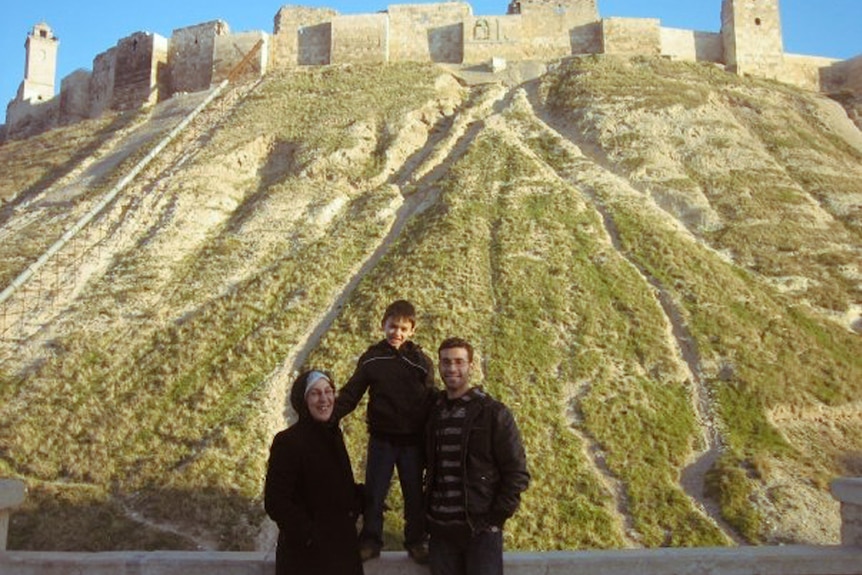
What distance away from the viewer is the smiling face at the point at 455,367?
5.58 meters

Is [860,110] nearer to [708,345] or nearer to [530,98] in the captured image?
[530,98]

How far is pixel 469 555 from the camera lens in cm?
534

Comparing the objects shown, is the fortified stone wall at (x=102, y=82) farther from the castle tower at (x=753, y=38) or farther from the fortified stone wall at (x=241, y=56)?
the castle tower at (x=753, y=38)

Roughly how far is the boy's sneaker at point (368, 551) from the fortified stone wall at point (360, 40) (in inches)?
1533

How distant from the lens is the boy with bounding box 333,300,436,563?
20.6 feet

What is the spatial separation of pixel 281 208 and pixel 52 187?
1258 cm

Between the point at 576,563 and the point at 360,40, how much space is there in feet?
132

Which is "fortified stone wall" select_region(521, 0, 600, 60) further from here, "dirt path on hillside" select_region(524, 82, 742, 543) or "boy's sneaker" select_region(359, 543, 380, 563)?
"boy's sneaker" select_region(359, 543, 380, 563)

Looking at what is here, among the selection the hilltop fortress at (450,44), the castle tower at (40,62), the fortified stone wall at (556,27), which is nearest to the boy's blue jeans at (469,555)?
the hilltop fortress at (450,44)

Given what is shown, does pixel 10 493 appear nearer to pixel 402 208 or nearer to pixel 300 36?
pixel 402 208

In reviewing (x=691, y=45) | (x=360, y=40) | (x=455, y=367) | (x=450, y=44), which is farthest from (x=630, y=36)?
(x=455, y=367)

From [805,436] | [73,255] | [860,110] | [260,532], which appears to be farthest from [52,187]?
[860,110]

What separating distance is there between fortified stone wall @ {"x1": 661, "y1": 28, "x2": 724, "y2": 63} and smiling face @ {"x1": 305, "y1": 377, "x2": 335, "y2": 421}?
136ft

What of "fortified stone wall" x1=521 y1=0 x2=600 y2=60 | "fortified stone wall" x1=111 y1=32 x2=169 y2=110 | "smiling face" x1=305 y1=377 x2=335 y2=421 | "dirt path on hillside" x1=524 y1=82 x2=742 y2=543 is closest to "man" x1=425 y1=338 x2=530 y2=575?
"smiling face" x1=305 y1=377 x2=335 y2=421
